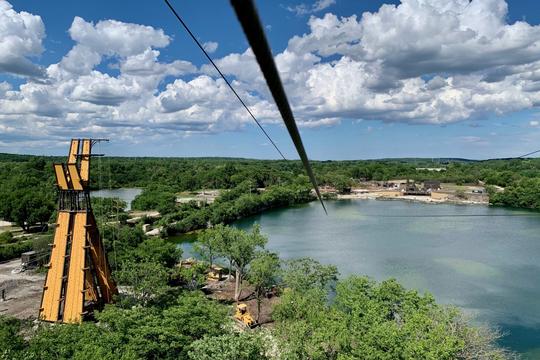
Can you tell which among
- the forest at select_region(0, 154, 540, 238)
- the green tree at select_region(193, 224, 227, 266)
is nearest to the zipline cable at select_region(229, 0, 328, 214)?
the forest at select_region(0, 154, 540, 238)

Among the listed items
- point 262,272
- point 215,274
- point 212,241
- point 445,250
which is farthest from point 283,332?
point 445,250

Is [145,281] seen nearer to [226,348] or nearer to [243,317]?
[243,317]

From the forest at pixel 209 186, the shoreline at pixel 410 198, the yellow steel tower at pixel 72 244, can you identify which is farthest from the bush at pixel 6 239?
the shoreline at pixel 410 198

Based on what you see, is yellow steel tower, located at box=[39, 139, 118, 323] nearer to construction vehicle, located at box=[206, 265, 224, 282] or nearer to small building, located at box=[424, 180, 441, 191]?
construction vehicle, located at box=[206, 265, 224, 282]

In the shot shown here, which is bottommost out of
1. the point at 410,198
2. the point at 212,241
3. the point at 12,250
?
the point at 12,250

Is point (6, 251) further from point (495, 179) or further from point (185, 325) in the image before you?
point (495, 179)

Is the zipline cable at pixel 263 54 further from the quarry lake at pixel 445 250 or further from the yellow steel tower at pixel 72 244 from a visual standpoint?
the quarry lake at pixel 445 250

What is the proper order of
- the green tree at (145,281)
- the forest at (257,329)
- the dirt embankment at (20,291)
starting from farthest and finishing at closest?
the dirt embankment at (20,291) → the green tree at (145,281) → the forest at (257,329)
